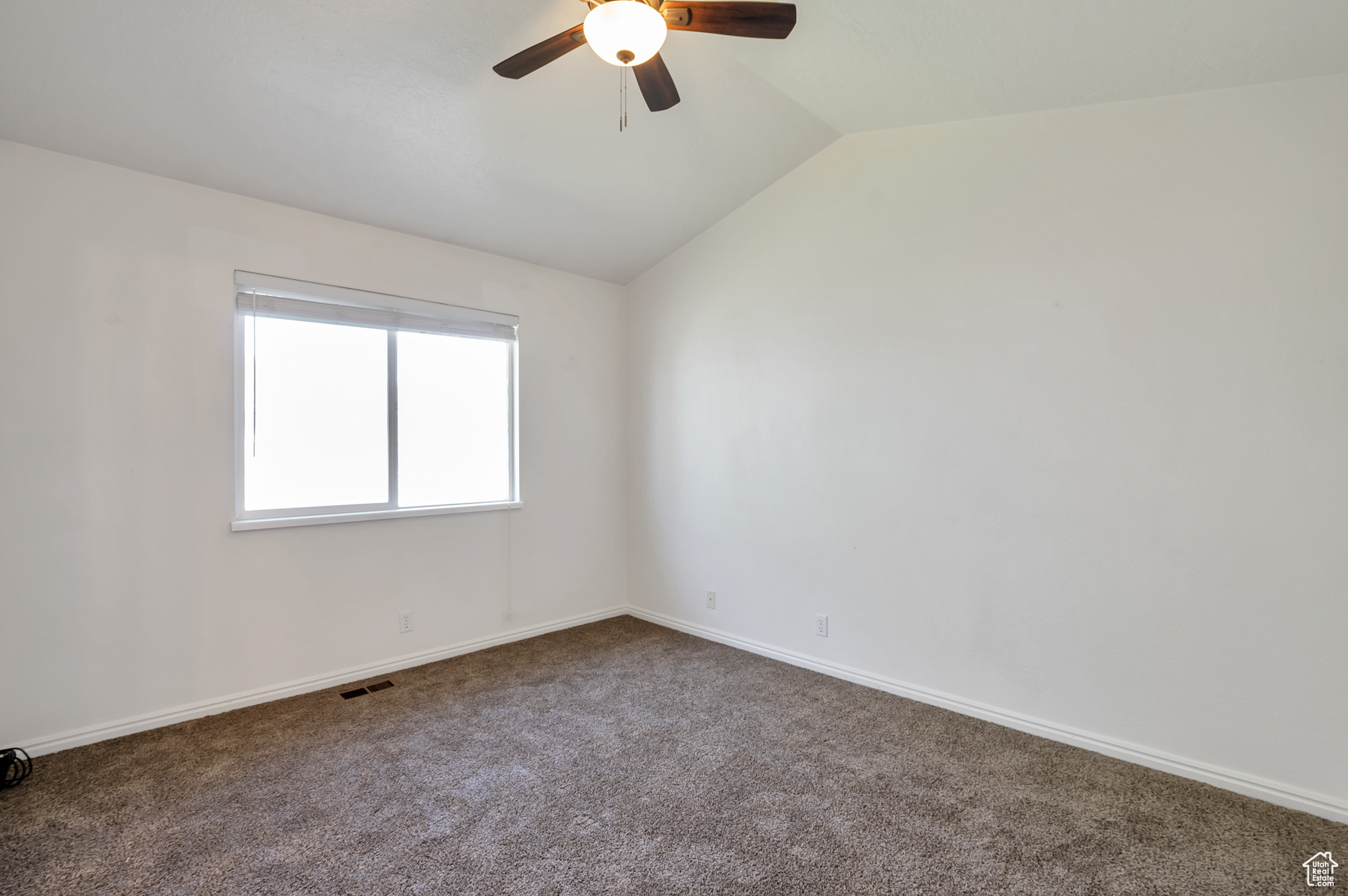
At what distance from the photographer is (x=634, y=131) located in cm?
289

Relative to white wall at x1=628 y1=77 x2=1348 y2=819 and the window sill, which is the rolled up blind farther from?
white wall at x1=628 y1=77 x2=1348 y2=819

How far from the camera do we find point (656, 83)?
197 centimetres

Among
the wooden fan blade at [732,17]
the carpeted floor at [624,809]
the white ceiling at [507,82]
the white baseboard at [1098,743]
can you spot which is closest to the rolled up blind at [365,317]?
the white ceiling at [507,82]

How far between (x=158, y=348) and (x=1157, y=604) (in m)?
4.25

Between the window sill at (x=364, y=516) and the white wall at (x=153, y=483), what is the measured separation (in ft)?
0.15

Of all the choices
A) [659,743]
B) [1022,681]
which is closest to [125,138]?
[659,743]

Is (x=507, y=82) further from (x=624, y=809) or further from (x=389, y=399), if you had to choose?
(x=624, y=809)

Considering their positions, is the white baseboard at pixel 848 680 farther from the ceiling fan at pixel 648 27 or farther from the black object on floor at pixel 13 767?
the ceiling fan at pixel 648 27

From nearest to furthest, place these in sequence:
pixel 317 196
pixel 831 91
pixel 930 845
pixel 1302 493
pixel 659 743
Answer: pixel 930 845 → pixel 1302 493 → pixel 659 743 → pixel 831 91 → pixel 317 196

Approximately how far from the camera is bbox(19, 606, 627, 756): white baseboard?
98.1 inches

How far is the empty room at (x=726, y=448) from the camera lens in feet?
6.45

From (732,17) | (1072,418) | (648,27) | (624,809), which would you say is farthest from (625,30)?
(624,809)

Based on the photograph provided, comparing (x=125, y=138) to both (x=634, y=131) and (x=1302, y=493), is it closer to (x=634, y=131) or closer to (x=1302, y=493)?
(x=634, y=131)

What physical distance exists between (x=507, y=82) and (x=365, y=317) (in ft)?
4.93
